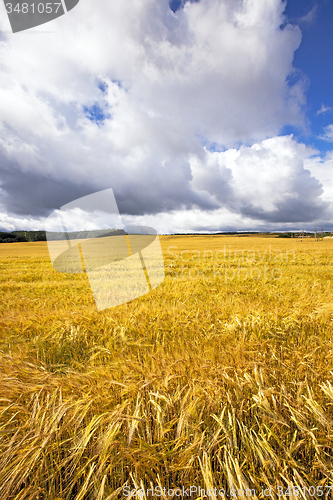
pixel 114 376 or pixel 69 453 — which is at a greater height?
pixel 114 376

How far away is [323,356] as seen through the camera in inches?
115

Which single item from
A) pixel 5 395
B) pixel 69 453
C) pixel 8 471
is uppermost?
pixel 5 395

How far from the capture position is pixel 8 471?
5.45 feet

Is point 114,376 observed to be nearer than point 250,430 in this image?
No

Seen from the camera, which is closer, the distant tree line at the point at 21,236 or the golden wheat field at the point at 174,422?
the golden wheat field at the point at 174,422

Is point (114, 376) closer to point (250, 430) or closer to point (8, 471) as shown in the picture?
point (8, 471)

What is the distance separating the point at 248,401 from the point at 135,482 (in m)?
1.33

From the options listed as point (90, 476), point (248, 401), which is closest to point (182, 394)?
point (248, 401)

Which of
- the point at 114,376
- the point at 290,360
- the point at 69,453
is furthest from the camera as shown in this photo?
the point at 290,360

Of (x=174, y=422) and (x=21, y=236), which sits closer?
(x=174, y=422)

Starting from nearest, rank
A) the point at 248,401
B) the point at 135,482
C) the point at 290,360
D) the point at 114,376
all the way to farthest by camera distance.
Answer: the point at 135,482, the point at 248,401, the point at 114,376, the point at 290,360

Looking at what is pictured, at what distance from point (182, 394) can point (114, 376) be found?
89cm

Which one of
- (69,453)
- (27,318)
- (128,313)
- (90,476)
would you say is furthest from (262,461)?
(27,318)

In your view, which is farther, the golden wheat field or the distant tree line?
the distant tree line
